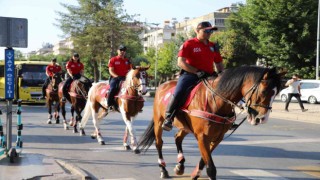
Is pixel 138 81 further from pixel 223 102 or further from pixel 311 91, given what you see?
pixel 311 91

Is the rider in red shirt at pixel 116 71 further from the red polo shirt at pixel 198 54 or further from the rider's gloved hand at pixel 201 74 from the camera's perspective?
the rider's gloved hand at pixel 201 74

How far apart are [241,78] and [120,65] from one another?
5.77 m

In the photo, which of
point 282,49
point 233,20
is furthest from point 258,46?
point 233,20

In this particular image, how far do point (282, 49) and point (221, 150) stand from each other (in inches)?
1134

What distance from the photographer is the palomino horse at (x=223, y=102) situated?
558 cm

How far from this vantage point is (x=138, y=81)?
10156 mm

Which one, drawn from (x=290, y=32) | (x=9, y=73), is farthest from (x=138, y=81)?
(x=290, y=32)

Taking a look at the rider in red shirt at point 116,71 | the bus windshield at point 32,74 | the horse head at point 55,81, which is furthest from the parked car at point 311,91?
the rider in red shirt at point 116,71

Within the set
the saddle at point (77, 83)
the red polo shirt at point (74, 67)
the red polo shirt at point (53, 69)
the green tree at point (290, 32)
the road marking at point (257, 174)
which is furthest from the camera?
the green tree at point (290, 32)

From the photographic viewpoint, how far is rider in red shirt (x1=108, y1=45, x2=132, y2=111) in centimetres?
1110

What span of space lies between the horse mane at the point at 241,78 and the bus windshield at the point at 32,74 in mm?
21121

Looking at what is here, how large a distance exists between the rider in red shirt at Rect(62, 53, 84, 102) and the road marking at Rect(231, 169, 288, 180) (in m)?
8.10

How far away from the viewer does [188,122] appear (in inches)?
267

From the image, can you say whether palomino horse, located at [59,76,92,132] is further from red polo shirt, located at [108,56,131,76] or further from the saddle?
red polo shirt, located at [108,56,131,76]
